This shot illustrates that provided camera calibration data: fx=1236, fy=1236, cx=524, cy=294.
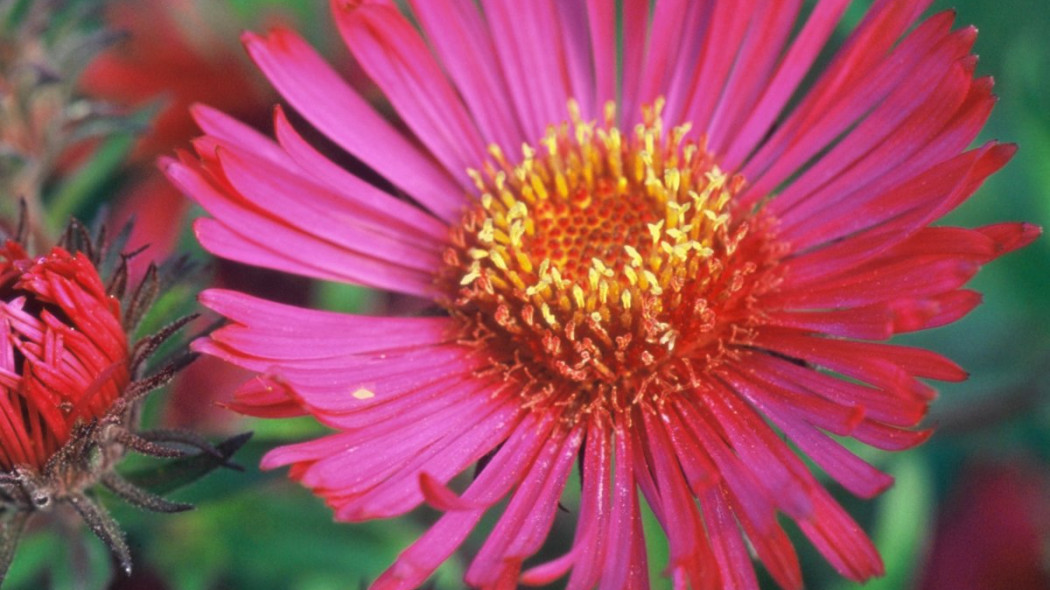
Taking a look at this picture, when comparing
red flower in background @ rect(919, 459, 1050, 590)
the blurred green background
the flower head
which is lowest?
red flower in background @ rect(919, 459, 1050, 590)

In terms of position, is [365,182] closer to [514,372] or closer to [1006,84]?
[514,372]

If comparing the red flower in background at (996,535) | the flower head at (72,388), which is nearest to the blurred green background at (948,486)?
the red flower in background at (996,535)

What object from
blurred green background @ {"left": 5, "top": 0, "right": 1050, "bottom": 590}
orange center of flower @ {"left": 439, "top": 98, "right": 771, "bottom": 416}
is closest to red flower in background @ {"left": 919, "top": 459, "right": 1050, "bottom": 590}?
blurred green background @ {"left": 5, "top": 0, "right": 1050, "bottom": 590}

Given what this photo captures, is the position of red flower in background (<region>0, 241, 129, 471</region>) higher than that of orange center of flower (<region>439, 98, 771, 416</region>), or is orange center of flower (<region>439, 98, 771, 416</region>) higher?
red flower in background (<region>0, 241, 129, 471</region>)

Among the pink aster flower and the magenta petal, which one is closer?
the pink aster flower

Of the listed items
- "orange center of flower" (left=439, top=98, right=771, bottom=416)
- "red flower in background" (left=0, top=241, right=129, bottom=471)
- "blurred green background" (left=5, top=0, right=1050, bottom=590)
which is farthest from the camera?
"blurred green background" (left=5, top=0, right=1050, bottom=590)

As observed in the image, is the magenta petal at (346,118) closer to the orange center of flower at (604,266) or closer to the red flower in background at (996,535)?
the orange center of flower at (604,266)

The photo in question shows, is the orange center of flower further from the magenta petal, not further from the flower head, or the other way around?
the flower head

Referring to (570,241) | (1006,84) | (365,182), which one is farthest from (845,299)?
(1006,84)
